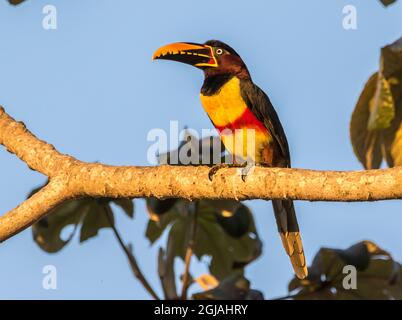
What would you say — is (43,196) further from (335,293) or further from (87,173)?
(335,293)

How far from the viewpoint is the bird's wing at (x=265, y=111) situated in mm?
5562

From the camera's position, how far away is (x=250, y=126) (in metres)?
5.54

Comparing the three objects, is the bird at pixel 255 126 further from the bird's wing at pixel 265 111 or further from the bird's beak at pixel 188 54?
the bird's beak at pixel 188 54

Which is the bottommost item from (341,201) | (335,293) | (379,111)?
(335,293)

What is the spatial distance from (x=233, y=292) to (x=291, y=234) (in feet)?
1.84

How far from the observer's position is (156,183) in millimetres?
4281

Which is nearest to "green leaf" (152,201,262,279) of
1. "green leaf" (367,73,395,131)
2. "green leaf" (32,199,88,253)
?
"green leaf" (32,199,88,253)

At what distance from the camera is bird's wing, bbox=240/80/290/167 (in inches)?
219

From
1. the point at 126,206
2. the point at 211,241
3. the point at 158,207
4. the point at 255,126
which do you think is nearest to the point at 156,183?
the point at 255,126

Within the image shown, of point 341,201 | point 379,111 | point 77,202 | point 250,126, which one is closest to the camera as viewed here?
point 341,201

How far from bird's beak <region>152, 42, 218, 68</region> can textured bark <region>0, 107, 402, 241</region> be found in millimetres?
1655

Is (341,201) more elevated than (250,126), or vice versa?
(250,126)
